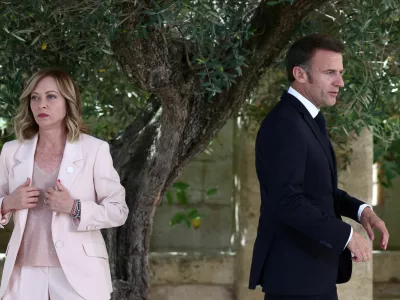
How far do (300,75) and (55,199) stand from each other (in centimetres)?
117

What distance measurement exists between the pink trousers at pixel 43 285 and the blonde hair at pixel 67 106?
0.60 metres

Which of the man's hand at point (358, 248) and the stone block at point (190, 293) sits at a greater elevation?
the man's hand at point (358, 248)

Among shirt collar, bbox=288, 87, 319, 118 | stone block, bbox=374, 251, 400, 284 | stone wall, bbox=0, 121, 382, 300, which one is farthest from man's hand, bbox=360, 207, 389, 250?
stone block, bbox=374, 251, 400, 284

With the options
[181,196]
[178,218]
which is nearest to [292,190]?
[178,218]

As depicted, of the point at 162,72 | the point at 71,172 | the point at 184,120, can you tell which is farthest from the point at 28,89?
the point at 184,120

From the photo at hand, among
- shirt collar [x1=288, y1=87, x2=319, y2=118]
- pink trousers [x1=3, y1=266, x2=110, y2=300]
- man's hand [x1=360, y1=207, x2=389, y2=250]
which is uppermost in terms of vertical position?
shirt collar [x1=288, y1=87, x2=319, y2=118]

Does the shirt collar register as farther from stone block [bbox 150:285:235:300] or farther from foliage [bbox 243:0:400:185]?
stone block [bbox 150:285:235:300]

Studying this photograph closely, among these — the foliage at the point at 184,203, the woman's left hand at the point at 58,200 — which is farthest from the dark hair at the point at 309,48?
the foliage at the point at 184,203

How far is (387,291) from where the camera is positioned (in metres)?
7.89

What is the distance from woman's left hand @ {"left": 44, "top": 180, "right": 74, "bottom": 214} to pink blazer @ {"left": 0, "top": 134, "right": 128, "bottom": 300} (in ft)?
0.22

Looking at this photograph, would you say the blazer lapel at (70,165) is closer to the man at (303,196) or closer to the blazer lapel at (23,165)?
the blazer lapel at (23,165)

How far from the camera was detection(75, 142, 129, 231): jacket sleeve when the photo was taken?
11.9 feet

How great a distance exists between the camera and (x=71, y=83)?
3818mm

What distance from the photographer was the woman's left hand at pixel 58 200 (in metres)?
3.54
